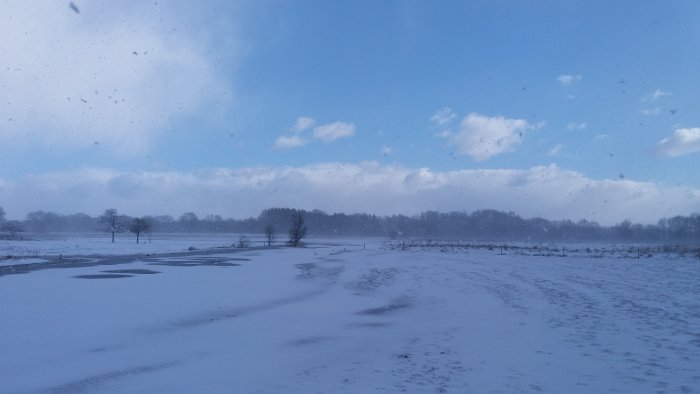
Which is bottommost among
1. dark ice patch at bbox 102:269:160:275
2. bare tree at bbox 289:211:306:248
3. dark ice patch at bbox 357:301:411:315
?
dark ice patch at bbox 357:301:411:315

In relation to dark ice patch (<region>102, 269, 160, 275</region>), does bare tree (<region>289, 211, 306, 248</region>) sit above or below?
above

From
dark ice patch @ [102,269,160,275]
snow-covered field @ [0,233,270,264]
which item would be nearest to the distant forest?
snow-covered field @ [0,233,270,264]

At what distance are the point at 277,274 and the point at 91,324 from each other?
47.1 ft

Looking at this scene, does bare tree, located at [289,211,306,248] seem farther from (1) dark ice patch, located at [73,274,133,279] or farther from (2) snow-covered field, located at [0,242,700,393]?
(2) snow-covered field, located at [0,242,700,393]

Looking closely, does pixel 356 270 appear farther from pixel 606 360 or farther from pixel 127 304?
pixel 606 360

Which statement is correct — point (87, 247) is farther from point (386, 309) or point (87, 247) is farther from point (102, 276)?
point (386, 309)

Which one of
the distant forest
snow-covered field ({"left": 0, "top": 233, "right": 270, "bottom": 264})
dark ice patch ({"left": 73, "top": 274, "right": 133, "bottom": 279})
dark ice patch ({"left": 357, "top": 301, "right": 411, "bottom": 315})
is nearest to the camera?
dark ice patch ({"left": 357, "top": 301, "right": 411, "bottom": 315})

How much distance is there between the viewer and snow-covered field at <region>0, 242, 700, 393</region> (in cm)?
752

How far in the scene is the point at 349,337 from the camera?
10977 mm

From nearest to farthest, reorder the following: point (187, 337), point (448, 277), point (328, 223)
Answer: point (187, 337) → point (448, 277) → point (328, 223)

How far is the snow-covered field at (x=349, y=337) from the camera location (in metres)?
7.52

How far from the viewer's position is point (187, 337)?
10891mm

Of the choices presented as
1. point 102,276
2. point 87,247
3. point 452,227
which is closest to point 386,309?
point 102,276

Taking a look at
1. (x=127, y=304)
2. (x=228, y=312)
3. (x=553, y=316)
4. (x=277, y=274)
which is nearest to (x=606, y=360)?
(x=553, y=316)
